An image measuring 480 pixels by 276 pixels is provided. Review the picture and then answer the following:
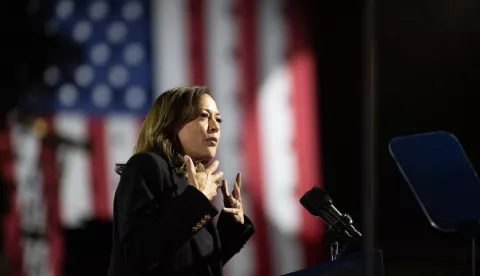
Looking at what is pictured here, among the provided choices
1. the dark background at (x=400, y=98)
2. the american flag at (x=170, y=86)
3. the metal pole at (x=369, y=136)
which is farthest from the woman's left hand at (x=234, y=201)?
the dark background at (x=400, y=98)

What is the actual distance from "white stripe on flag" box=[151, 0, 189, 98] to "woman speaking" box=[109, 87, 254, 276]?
2292 mm

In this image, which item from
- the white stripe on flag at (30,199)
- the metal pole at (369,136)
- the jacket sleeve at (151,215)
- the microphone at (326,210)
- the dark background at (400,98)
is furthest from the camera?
the dark background at (400,98)

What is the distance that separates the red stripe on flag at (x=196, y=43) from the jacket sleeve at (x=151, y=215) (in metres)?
2.45

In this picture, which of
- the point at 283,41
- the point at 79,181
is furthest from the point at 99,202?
the point at 283,41

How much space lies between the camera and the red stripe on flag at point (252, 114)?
3.80 metres

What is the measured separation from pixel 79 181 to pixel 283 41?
4.30 ft

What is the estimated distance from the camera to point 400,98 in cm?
426

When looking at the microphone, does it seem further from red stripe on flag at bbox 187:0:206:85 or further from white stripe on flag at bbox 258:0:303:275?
red stripe on flag at bbox 187:0:206:85

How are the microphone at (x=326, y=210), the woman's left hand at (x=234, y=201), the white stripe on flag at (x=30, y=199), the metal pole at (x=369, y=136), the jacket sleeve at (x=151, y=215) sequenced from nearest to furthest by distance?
the metal pole at (x=369, y=136), the jacket sleeve at (x=151, y=215), the microphone at (x=326, y=210), the woman's left hand at (x=234, y=201), the white stripe on flag at (x=30, y=199)

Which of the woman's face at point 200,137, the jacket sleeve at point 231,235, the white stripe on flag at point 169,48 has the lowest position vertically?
the jacket sleeve at point 231,235

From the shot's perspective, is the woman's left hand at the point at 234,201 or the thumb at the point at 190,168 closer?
the thumb at the point at 190,168

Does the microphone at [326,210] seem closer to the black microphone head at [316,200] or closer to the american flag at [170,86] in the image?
the black microphone head at [316,200]

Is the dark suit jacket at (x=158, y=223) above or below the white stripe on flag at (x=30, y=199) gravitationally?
above

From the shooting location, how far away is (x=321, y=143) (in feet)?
13.1
